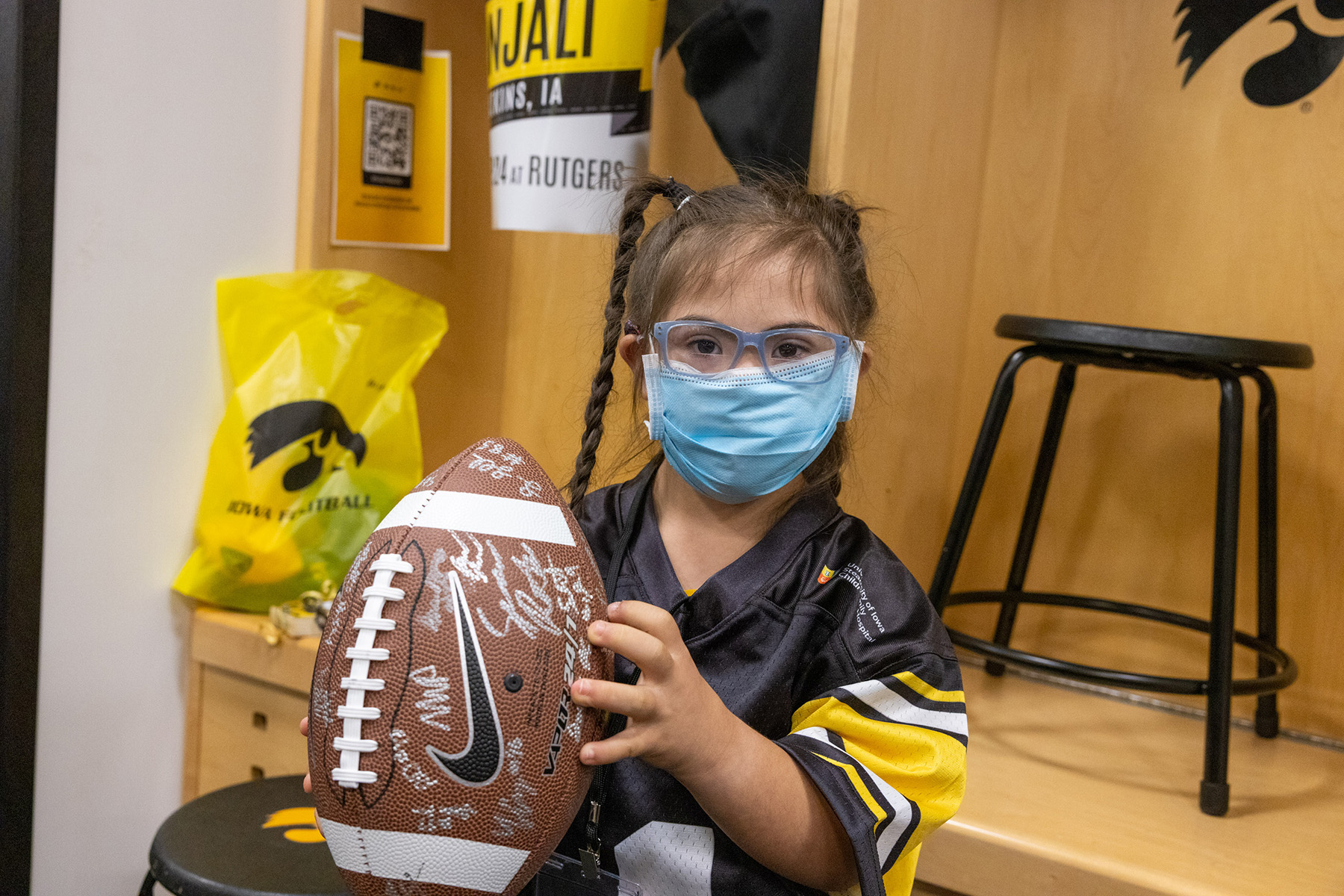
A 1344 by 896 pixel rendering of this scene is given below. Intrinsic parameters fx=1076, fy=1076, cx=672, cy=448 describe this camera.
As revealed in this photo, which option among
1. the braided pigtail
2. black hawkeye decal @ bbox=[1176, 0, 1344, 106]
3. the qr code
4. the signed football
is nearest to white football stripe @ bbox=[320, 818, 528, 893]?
the signed football

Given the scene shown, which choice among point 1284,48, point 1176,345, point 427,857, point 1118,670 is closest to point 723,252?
point 427,857

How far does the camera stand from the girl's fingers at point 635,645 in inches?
25.7

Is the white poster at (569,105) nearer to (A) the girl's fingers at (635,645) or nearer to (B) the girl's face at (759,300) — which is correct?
(B) the girl's face at (759,300)

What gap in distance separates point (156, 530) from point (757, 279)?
1070mm

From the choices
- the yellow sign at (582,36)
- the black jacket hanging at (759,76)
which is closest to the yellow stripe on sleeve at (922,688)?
the black jacket hanging at (759,76)

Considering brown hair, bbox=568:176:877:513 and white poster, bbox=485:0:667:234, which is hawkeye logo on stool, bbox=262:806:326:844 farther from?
white poster, bbox=485:0:667:234

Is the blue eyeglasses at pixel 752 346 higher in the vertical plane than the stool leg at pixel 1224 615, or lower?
higher

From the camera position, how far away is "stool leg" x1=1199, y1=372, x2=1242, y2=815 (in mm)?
1200

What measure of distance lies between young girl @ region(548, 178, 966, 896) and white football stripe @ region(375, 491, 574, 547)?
0.51ft

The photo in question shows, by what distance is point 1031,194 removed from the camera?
5.57 ft

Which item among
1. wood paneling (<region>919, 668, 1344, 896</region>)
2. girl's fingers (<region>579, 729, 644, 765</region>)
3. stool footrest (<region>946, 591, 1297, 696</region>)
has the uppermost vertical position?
girl's fingers (<region>579, 729, 644, 765</region>)

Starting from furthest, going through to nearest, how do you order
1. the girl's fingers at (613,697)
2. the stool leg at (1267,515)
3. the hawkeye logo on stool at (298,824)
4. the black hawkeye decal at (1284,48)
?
the black hawkeye decal at (1284,48) < the stool leg at (1267,515) < the hawkeye logo on stool at (298,824) < the girl's fingers at (613,697)

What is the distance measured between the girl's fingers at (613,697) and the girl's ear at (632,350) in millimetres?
358

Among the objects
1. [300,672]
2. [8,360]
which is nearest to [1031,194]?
[300,672]
